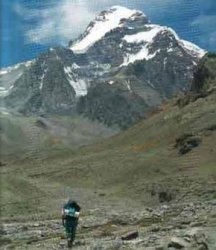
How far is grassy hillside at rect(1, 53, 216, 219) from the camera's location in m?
97.4

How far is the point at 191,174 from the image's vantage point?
11700cm

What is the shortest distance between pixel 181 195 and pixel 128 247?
226 ft

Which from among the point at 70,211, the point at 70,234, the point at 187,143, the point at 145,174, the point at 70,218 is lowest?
the point at 70,234

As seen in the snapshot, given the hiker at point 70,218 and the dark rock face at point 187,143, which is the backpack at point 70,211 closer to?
the hiker at point 70,218

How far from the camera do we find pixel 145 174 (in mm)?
130625

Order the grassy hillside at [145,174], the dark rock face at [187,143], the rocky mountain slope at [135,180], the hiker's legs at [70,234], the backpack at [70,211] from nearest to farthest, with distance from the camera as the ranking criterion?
the hiker's legs at [70,234] → the backpack at [70,211] → the rocky mountain slope at [135,180] → the grassy hillside at [145,174] → the dark rock face at [187,143]

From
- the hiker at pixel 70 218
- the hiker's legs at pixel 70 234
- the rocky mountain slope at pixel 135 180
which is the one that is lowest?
the hiker's legs at pixel 70 234

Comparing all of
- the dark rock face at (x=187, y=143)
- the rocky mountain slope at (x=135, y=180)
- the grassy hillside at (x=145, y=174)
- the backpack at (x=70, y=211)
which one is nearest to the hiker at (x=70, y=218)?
the backpack at (x=70, y=211)

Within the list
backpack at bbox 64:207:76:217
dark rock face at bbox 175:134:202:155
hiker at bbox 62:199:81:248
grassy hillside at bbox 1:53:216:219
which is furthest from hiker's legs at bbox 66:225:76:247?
dark rock face at bbox 175:134:202:155

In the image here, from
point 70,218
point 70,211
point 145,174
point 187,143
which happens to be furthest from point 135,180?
point 70,218

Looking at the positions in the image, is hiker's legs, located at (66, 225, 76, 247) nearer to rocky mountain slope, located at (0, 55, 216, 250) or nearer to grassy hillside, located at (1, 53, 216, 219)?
rocky mountain slope, located at (0, 55, 216, 250)

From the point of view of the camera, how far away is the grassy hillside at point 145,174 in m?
97.4

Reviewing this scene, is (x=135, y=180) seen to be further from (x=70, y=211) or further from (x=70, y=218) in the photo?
(x=70, y=218)

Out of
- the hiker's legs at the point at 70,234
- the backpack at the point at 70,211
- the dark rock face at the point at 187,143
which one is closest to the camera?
the hiker's legs at the point at 70,234
